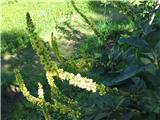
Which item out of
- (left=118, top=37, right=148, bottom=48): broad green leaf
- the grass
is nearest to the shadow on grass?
the grass

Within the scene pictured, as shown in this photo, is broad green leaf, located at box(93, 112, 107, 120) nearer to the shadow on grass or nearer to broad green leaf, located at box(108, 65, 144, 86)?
broad green leaf, located at box(108, 65, 144, 86)

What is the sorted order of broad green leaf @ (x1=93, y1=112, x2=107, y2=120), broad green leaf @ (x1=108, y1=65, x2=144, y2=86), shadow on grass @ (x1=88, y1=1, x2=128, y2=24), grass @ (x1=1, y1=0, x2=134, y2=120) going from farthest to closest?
shadow on grass @ (x1=88, y1=1, x2=128, y2=24), grass @ (x1=1, y1=0, x2=134, y2=120), broad green leaf @ (x1=93, y1=112, x2=107, y2=120), broad green leaf @ (x1=108, y1=65, x2=144, y2=86)

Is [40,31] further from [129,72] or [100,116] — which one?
[129,72]

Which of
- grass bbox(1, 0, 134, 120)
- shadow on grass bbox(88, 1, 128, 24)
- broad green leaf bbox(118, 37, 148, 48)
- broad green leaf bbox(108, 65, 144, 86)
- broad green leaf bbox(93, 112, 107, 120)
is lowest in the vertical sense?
grass bbox(1, 0, 134, 120)

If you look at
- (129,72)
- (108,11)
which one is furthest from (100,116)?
(108,11)

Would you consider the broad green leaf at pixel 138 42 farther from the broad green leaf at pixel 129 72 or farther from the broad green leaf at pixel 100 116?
the broad green leaf at pixel 100 116

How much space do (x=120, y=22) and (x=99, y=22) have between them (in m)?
0.37

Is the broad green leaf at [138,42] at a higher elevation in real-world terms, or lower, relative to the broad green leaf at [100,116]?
higher

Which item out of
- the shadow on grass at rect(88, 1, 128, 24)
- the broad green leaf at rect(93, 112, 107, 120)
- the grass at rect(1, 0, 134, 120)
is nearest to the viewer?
the broad green leaf at rect(93, 112, 107, 120)

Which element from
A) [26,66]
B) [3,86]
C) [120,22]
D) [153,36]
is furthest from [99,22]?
[153,36]

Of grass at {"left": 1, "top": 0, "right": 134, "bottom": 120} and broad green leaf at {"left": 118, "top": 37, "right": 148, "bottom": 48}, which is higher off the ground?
broad green leaf at {"left": 118, "top": 37, "right": 148, "bottom": 48}

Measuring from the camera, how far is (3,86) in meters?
6.14

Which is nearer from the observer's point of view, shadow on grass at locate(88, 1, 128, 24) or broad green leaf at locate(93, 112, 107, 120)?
broad green leaf at locate(93, 112, 107, 120)

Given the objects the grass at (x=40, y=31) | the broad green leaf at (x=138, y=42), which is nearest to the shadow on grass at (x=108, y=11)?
the grass at (x=40, y=31)
